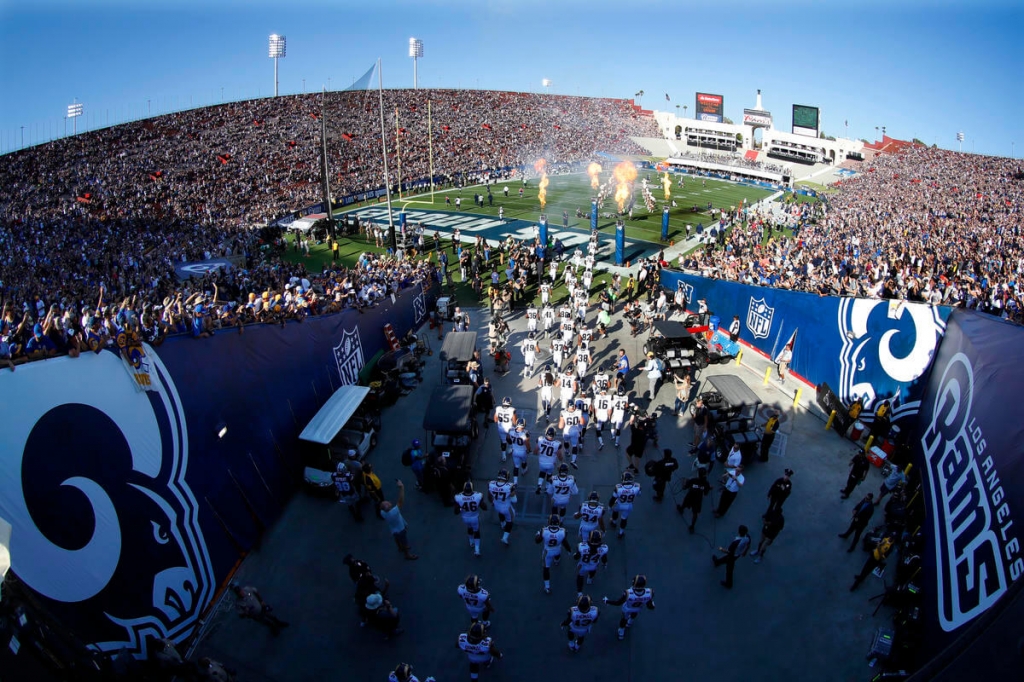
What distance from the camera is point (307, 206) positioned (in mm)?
41344

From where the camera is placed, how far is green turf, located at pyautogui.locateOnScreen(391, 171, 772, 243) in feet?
118

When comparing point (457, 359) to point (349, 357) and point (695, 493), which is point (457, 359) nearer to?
point (349, 357)

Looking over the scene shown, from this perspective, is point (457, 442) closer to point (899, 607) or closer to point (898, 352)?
point (899, 607)

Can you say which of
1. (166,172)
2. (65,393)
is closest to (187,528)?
(65,393)

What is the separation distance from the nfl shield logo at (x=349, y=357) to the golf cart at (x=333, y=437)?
1.78 m

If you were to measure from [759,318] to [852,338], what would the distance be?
12.8ft

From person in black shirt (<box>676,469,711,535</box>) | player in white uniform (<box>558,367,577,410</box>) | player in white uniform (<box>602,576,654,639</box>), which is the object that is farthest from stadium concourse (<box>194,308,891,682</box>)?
player in white uniform (<box>558,367,577,410</box>)

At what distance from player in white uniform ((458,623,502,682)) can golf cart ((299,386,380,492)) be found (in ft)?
15.9

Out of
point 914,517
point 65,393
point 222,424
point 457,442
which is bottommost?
point 914,517

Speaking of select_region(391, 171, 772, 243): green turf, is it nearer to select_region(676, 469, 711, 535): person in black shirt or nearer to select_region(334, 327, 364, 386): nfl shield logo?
select_region(334, 327, 364, 386): nfl shield logo

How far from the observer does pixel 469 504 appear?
8.52m

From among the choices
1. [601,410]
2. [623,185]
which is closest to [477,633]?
[601,410]

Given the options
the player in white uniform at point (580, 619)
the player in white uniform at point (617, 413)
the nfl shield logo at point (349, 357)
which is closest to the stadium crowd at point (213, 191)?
the nfl shield logo at point (349, 357)

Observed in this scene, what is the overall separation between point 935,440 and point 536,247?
17816 mm
